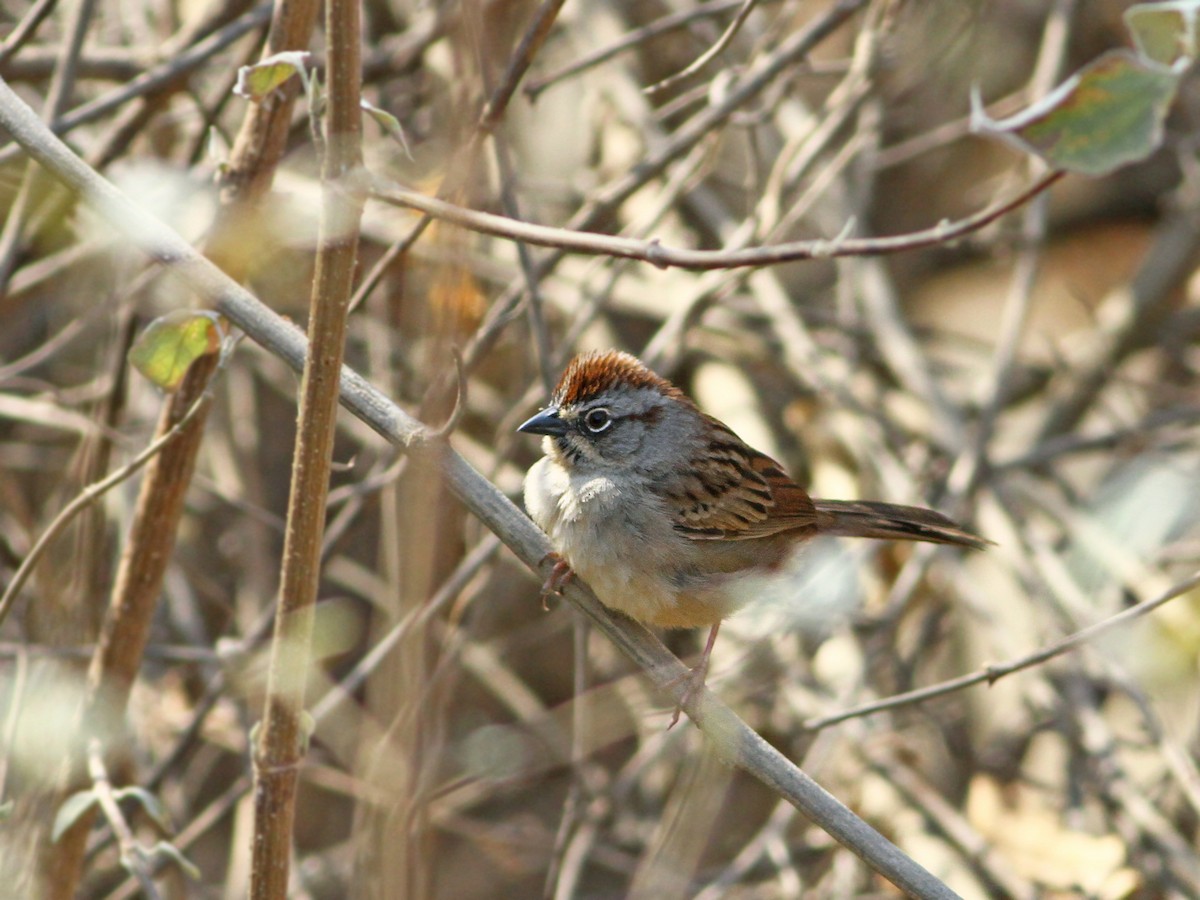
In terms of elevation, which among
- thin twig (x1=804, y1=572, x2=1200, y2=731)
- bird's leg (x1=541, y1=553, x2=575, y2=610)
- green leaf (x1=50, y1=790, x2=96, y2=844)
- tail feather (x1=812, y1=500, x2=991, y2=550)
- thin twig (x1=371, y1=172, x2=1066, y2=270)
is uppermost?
thin twig (x1=371, y1=172, x2=1066, y2=270)

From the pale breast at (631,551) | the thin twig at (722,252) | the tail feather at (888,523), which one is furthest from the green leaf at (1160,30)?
the tail feather at (888,523)

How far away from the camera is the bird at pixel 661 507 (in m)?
3.04

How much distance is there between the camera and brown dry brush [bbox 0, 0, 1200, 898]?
3.21 m

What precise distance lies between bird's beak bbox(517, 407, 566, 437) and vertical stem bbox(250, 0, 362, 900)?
1.17m

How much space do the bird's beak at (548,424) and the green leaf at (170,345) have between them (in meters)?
1.04

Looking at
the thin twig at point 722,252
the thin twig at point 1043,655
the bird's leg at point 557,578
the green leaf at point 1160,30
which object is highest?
the green leaf at point 1160,30

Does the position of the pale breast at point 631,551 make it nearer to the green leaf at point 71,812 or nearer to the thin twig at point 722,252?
the green leaf at point 71,812

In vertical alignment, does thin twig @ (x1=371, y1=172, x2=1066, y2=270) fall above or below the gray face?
below

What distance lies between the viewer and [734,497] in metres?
3.52

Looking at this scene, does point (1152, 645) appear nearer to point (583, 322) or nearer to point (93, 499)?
point (583, 322)

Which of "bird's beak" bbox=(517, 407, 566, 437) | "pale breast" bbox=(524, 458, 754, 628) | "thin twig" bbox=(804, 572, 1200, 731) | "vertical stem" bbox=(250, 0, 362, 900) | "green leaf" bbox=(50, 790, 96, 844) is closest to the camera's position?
"vertical stem" bbox=(250, 0, 362, 900)

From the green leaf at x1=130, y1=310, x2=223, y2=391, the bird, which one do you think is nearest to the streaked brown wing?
the bird

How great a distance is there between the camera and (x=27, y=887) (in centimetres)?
276

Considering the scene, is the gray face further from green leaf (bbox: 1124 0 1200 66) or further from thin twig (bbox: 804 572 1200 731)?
green leaf (bbox: 1124 0 1200 66)
